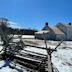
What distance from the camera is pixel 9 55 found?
1220cm

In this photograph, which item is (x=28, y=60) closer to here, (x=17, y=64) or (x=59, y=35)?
(x=17, y=64)

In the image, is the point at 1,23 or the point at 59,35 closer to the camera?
the point at 1,23

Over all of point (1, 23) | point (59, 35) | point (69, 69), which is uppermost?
point (1, 23)

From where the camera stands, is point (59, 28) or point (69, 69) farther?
point (59, 28)

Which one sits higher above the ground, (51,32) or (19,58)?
(51,32)

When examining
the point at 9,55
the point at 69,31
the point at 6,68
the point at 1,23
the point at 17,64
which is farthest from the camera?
the point at 69,31

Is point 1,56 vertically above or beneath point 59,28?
beneath

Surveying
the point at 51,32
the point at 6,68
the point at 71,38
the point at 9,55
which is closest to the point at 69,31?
the point at 71,38

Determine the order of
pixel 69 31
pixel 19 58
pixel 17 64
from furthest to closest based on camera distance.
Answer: pixel 69 31 < pixel 19 58 < pixel 17 64

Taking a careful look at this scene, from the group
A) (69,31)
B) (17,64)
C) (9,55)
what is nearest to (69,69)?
(17,64)

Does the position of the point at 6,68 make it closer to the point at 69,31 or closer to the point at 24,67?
the point at 24,67

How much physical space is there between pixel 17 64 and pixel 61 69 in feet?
11.3

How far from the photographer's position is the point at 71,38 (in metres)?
37.5

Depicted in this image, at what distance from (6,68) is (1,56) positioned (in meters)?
2.94
